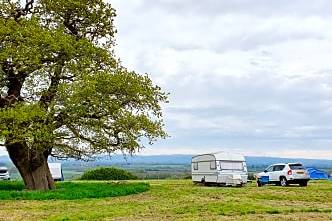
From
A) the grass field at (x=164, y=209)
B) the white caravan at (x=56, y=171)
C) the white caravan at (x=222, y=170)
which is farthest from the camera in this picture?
the white caravan at (x=56, y=171)

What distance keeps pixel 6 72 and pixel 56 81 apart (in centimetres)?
227

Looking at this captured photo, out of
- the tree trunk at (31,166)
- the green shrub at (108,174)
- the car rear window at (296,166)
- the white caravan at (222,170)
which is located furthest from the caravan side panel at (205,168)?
the tree trunk at (31,166)

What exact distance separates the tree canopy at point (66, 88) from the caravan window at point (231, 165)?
7992 millimetres

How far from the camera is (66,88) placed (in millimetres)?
25156

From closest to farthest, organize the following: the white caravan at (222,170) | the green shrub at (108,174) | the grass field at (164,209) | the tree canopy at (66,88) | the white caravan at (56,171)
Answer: the grass field at (164,209)
the tree canopy at (66,88)
the white caravan at (222,170)
the green shrub at (108,174)
the white caravan at (56,171)

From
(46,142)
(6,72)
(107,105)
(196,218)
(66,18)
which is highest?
(66,18)

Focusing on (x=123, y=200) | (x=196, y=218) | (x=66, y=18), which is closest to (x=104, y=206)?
(x=123, y=200)

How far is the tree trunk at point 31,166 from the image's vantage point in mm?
27688

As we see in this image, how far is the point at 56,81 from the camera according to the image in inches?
1062

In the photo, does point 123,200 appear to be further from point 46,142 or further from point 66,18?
point 66,18

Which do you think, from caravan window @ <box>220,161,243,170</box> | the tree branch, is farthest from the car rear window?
the tree branch

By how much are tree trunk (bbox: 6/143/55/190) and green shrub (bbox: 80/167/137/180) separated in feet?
58.0

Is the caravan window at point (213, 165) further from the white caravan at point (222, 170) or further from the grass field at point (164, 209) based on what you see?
the grass field at point (164, 209)

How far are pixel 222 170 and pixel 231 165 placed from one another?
85 cm
